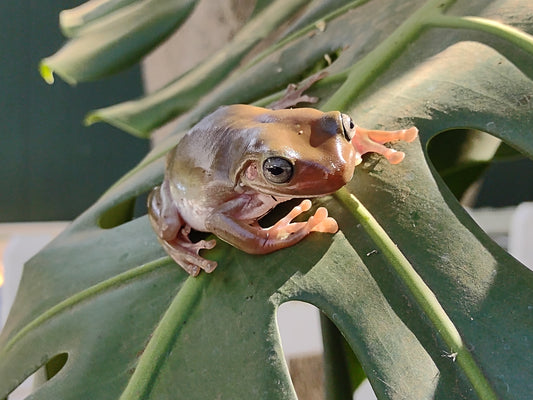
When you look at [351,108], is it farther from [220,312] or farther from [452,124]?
[220,312]

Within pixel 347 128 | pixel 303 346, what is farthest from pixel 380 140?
pixel 303 346

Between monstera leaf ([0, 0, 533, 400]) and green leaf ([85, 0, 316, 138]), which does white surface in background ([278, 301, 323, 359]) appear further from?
monstera leaf ([0, 0, 533, 400])

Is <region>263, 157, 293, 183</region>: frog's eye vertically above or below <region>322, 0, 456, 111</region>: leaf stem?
below

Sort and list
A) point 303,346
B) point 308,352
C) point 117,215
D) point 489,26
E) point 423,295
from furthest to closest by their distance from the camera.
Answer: point 303,346, point 308,352, point 117,215, point 489,26, point 423,295

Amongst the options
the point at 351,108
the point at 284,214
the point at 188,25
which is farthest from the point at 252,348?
the point at 188,25

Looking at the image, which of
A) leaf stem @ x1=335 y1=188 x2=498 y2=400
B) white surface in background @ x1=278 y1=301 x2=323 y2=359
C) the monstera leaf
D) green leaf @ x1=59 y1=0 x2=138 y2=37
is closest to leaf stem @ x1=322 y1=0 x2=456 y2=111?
the monstera leaf

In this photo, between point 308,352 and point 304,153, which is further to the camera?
point 308,352

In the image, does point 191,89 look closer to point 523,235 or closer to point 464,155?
point 464,155
